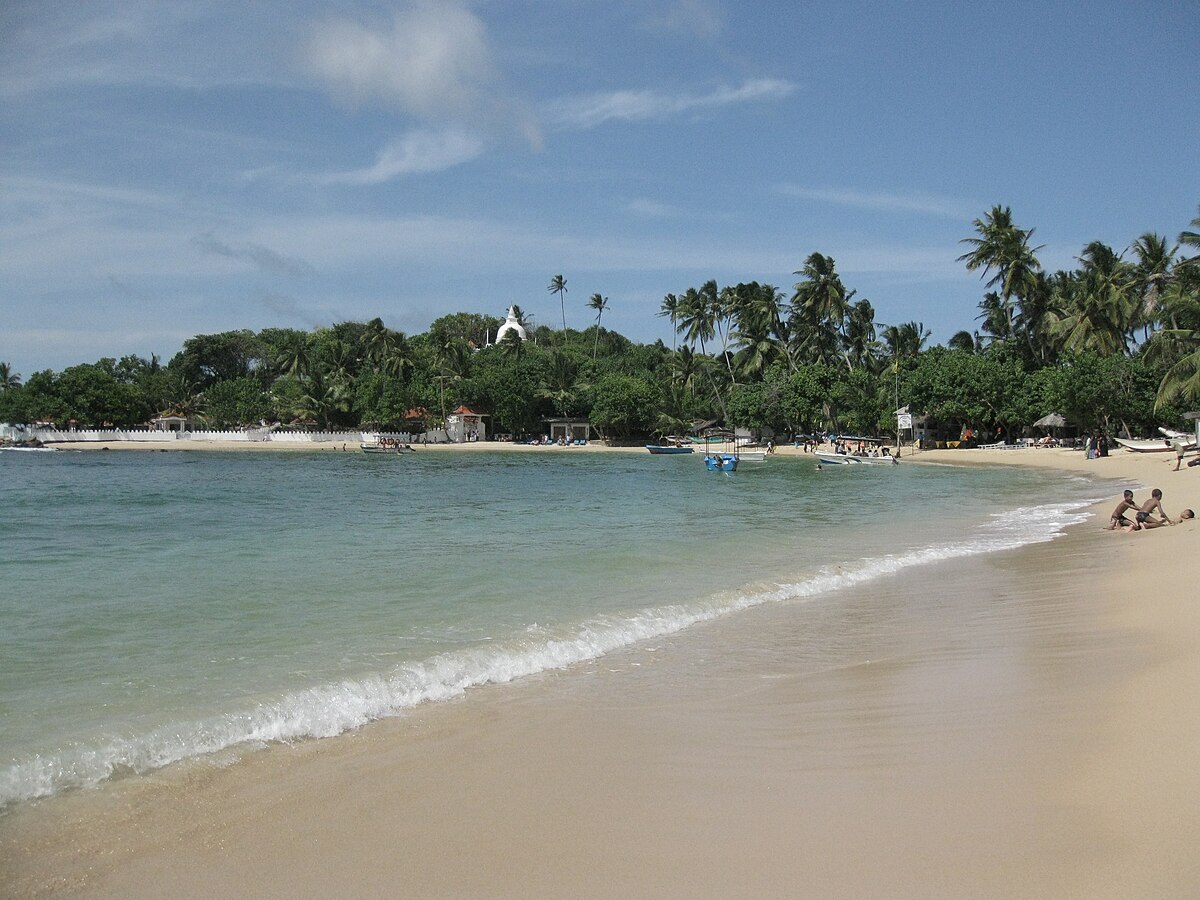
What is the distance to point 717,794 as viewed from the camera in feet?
15.2

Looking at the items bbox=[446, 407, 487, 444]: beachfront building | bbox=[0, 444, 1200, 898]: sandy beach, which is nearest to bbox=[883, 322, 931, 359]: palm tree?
bbox=[446, 407, 487, 444]: beachfront building

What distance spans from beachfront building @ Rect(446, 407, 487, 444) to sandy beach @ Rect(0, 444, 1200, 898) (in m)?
75.4

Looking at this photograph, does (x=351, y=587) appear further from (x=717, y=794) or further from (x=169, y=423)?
(x=169, y=423)

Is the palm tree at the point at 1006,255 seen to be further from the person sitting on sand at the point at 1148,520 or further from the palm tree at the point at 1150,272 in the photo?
the person sitting on sand at the point at 1148,520

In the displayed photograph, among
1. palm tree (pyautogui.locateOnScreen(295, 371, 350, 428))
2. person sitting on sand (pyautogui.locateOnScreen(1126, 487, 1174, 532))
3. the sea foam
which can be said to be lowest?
the sea foam

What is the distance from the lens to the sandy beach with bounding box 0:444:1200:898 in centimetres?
376

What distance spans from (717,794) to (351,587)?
8013mm

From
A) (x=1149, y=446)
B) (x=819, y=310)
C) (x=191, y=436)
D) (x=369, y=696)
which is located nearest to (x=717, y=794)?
(x=369, y=696)

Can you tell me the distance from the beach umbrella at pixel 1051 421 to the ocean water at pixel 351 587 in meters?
27.3

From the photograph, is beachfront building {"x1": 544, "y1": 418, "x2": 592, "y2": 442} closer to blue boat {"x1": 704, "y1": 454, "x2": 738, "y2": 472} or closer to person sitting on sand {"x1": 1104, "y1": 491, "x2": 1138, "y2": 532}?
blue boat {"x1": 704, "y1": 454, "x2": 738, "y2": 472}

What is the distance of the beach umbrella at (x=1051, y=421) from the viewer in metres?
54.4

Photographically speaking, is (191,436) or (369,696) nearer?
(369,696)

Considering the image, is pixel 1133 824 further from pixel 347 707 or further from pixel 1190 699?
pixel 347 707

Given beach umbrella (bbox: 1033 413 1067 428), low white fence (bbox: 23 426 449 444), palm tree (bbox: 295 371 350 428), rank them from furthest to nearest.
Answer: palm tree (bbox: 295 371 350 428) < low white fence (bbox: 23 426 449 444) < beach umbrella (bbox: 1033 413 1067 428)
